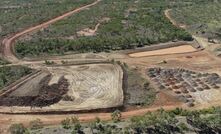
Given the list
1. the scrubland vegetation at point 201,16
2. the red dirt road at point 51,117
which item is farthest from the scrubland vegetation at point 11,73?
the scrubland vegetation at point 201,16

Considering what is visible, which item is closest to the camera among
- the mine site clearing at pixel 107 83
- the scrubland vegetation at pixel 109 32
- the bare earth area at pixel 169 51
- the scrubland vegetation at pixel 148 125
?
the scrubland vegetation at pixel 148 125

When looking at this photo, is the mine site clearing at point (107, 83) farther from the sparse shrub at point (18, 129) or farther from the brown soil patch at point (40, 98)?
the sparse shrub at point (18, 129)

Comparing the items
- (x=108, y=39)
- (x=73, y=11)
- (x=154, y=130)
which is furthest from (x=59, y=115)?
(x=73, y=11)

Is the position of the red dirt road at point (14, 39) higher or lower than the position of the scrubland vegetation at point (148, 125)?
higher

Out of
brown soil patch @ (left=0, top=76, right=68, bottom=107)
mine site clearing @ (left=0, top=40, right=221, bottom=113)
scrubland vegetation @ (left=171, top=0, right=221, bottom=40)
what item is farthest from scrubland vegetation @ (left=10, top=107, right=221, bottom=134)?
scrubland vegetation @ (left=171, top=0, right=221, bottom=40)

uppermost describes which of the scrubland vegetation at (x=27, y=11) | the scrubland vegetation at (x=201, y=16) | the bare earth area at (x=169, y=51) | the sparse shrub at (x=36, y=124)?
the scrubland vegetation at (x=27, y=11)

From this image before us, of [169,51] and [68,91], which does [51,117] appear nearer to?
[68,91]
